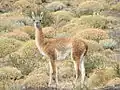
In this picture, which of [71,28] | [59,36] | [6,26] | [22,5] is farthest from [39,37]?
[22,5]

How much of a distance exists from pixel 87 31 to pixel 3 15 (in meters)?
11.1

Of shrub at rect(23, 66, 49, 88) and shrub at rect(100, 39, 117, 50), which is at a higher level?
shrub at rect(23, 66, 49, 88)

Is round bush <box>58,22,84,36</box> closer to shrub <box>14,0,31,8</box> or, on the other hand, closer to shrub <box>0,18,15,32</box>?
shrub <box>0,18,15,32</box>

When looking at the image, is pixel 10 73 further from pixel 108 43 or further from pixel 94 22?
pixel 94 22

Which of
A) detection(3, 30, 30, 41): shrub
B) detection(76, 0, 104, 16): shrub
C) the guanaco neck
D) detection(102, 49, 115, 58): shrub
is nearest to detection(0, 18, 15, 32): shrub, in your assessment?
detection(3, 30, 30, 41): shrub

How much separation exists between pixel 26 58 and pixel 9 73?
245 centimetres

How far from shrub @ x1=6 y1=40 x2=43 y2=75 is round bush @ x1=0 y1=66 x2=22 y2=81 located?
52 cm

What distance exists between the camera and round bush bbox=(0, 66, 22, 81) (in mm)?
16547

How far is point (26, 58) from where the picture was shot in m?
19.2

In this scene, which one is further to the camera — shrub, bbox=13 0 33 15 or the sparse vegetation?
shrub, bbox=13 0 33 15

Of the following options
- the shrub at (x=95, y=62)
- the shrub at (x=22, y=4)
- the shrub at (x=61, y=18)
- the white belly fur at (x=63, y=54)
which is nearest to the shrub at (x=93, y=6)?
the shrub at (x=61, y=18)

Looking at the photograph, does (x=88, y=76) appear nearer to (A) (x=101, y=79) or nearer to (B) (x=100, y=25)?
(A) (x=101, y=79)

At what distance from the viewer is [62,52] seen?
14445mm

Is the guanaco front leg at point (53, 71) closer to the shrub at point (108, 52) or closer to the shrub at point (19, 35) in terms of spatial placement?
the shrub at point (108, 52)
